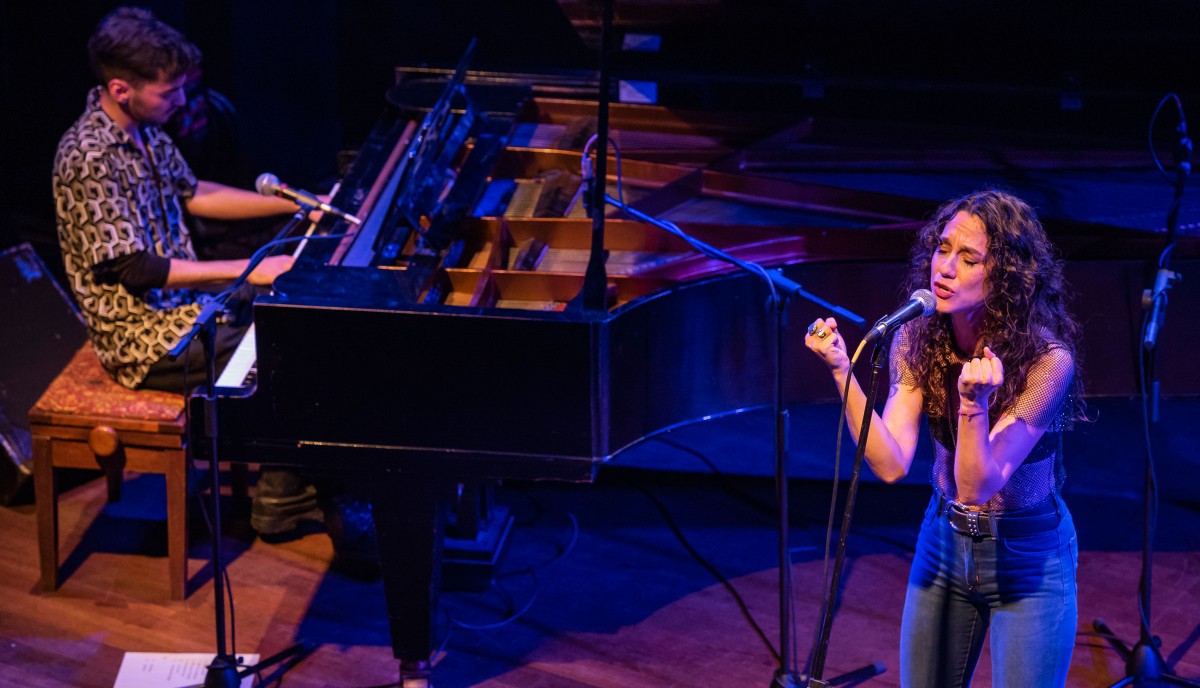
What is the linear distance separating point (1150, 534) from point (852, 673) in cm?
94

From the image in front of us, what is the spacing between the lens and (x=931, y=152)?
15.4 ft

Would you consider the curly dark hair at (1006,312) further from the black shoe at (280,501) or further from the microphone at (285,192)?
the black shoe at (280,501)

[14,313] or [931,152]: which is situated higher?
[931,152]

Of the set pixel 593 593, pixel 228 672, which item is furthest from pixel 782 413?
pixel 228 672

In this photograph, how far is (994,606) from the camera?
8.53 feet

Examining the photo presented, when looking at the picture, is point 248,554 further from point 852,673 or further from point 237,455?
point 852,673

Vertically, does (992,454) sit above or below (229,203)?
below

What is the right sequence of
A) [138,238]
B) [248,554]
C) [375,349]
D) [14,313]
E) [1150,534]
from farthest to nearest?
[14,313], [248,554], [138,238], [1150,534], [375,349]

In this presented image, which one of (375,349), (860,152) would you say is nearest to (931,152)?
(860,152)

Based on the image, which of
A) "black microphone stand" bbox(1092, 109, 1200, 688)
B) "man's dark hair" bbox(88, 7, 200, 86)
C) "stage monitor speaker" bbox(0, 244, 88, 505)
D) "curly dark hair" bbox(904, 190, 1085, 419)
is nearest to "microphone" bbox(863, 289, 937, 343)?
"curly dark hair" bbox(904, 190, 1085, 419)

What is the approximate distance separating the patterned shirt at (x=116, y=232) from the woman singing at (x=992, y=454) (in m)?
2.48

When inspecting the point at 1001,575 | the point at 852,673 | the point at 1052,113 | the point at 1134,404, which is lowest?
the point at 852,673

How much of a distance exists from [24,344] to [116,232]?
1404 mm

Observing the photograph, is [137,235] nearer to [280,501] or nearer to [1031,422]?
[280,501]
